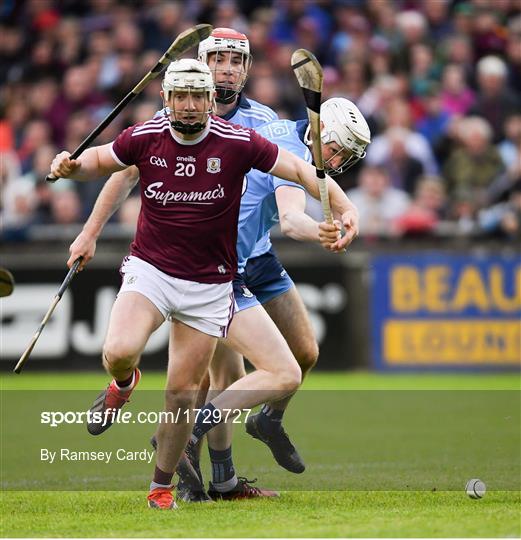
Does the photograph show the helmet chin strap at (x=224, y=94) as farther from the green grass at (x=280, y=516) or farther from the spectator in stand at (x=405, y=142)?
the spectator in stand at (x=405, y=142)

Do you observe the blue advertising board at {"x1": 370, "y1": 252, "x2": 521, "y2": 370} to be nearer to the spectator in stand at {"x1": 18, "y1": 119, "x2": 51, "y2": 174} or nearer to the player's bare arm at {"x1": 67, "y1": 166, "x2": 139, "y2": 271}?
the spectator in stand at {"x1": 18, "y1": 119, "x2": 51, "y2": 174}

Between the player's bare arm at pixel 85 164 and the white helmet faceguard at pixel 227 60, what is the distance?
3.82 feet

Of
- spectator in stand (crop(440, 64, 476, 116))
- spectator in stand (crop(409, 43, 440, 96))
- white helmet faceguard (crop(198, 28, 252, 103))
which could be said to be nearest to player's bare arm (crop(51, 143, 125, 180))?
white helmet faceguard (crop(198, 28, 252, 103))

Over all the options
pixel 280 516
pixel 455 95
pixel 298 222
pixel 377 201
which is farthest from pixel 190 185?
pixel 455 95

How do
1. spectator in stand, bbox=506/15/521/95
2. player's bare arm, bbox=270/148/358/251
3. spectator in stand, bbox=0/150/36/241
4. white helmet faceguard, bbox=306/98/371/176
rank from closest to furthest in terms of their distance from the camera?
player's bare arm, bbox=270/148/358/251 → white helmet faceguard, bbox=306/98/371/176 → spectator in stand, bbox=0/150/36/241 → spectator in stand, bbox=506/15/521/95

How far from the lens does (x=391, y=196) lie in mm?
15344

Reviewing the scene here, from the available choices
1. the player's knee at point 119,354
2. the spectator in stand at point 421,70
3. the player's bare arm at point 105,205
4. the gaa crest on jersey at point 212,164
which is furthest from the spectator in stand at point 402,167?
the player's knee at point 119,354

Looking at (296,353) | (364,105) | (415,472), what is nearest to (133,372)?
(296,353)

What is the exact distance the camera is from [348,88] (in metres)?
16.6

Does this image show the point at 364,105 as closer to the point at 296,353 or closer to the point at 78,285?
the point at 78,285

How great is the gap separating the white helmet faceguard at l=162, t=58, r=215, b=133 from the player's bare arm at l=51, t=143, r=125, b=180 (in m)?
0.41

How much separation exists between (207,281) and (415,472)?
6.91ft

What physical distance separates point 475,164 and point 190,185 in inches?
358

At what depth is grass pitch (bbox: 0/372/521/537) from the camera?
20.4 feet
